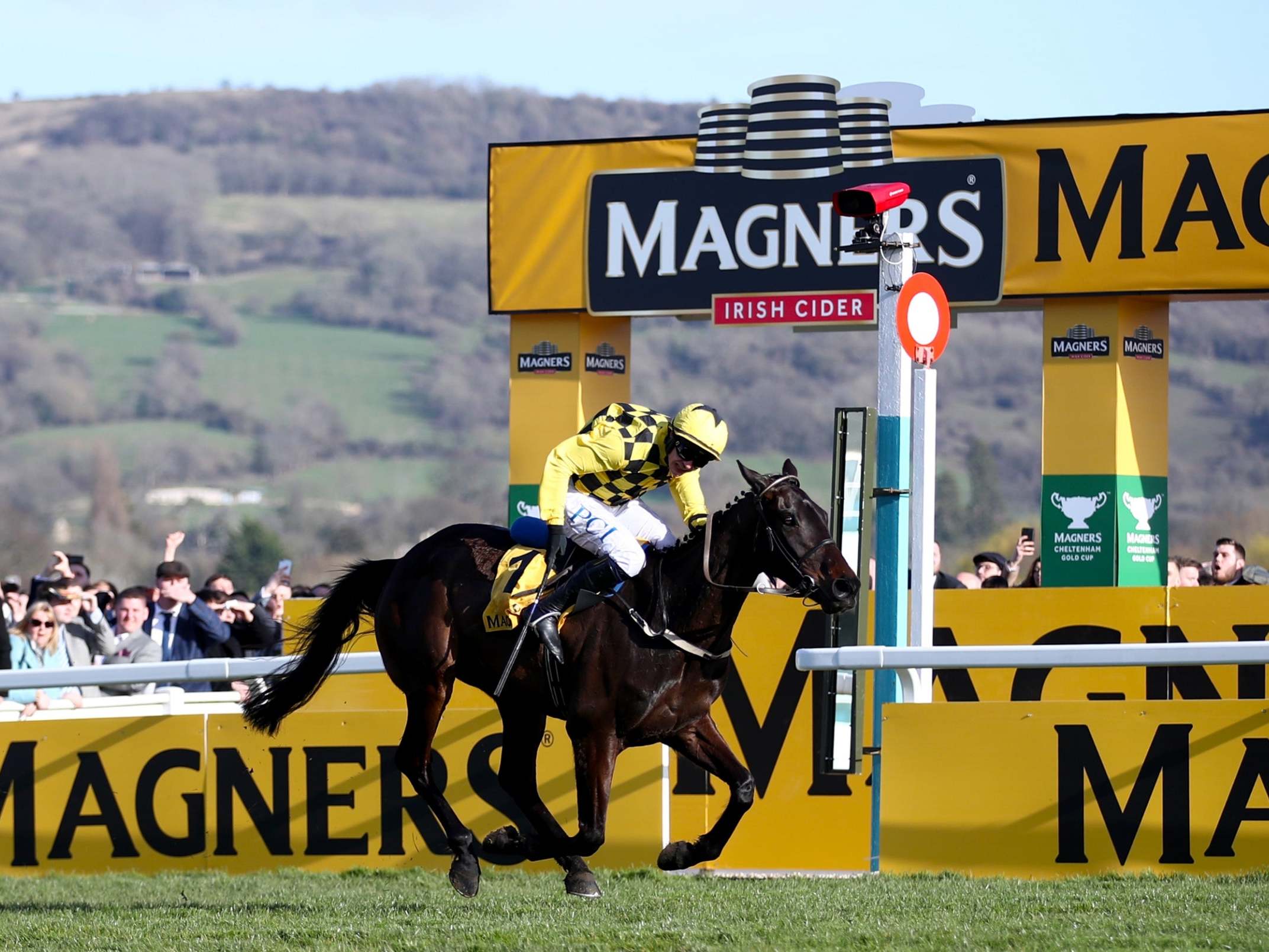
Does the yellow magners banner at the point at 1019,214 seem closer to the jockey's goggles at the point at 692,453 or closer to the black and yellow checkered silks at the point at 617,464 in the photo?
the black and yellow checkered silks at the point at 617,464

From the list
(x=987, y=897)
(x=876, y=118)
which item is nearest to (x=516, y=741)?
(x=987, y=897)

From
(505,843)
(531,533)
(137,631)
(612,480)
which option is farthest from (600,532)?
(137,631)

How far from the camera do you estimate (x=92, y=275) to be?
435 feet

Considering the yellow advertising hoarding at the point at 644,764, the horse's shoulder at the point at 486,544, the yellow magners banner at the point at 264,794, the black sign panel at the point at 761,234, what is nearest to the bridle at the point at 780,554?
the yellow advertising hoarding at the point at 644,764

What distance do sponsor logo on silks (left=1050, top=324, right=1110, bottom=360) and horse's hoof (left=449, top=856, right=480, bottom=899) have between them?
6241 millimetres

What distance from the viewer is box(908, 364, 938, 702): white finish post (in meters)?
8.08

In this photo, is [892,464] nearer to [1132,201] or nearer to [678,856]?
[678,856]

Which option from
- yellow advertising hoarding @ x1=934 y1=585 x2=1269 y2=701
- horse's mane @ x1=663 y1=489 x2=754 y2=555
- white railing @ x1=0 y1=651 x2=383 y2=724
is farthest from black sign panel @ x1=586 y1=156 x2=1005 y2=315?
horse's mane @ x1=663 y1=489 x2=754 y2=555

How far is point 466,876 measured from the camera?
23.9 ft

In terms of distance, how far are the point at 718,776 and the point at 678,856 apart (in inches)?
14.2

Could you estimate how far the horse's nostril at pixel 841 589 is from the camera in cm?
692

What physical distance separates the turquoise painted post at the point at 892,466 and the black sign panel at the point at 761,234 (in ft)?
12.1

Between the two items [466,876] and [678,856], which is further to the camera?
[466,876]

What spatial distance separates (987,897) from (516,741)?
6.90 feet
